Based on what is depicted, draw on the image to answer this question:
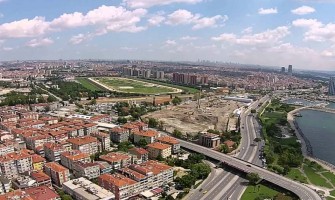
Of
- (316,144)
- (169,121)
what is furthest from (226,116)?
(316,144)

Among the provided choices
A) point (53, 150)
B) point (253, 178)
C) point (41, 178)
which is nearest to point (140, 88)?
point (53, 150)

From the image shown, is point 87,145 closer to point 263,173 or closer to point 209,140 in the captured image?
point 209,140

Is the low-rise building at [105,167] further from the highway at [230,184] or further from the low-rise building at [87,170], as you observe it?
the highway at [230,184]

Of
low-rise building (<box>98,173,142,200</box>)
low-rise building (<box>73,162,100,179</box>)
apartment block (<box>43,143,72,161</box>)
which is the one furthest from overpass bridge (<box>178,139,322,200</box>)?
apartment block (<box>43,143,72,161</box>)

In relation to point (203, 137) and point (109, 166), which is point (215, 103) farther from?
point (109, 166)

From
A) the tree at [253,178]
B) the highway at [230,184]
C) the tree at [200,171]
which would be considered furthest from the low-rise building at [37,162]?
the tree at [253,178]
